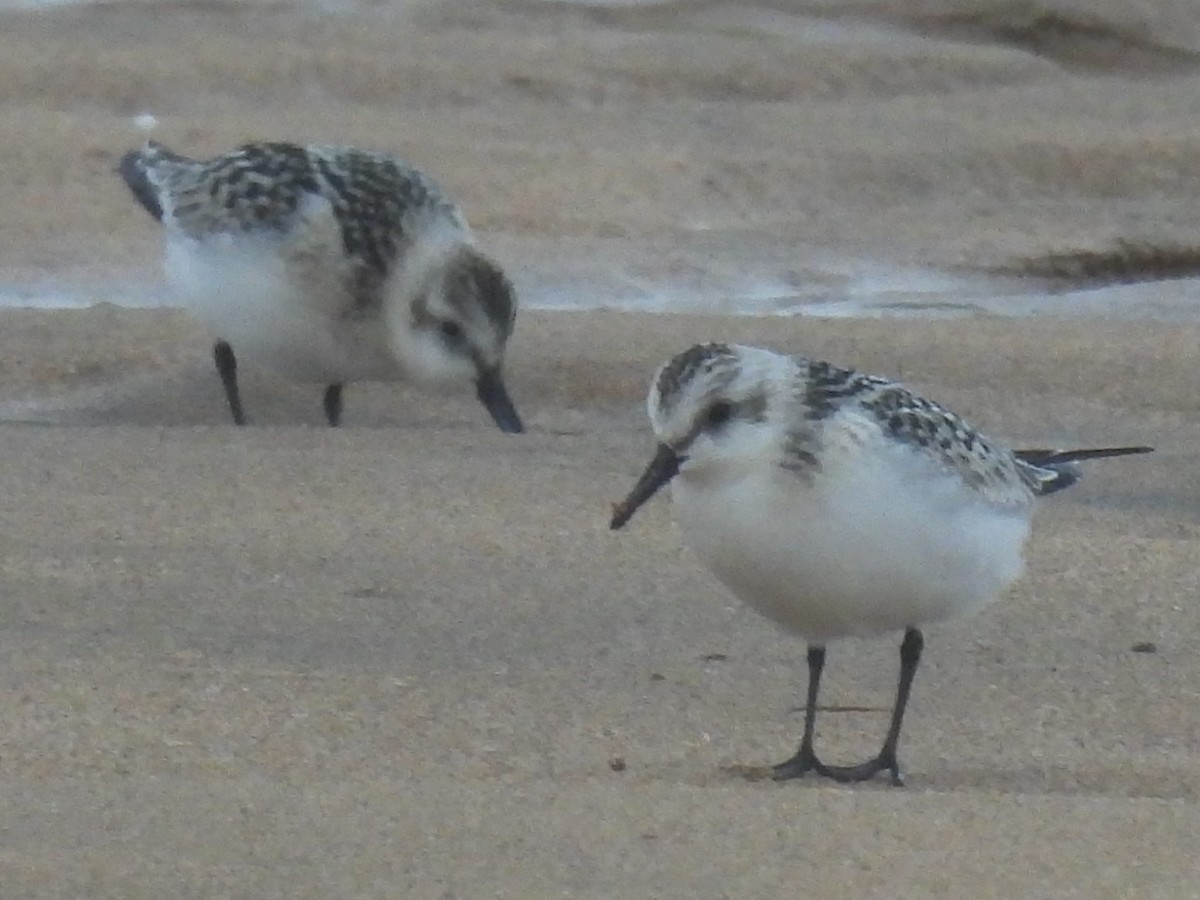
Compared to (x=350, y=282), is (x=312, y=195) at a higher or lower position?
higher

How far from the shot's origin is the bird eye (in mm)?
3916

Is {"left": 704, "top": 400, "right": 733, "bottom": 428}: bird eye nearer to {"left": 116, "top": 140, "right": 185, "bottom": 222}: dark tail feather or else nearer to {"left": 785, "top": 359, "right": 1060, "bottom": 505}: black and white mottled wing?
{"left": 785, "top": 359, "right": 1060, "bottom": 505}: black and white mottled wing

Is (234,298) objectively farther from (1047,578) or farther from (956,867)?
(956,867)

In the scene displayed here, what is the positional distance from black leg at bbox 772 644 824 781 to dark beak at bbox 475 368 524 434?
7.49 feet

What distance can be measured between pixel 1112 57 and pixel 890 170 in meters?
2.14

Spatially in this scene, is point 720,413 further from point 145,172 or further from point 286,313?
point 145,172

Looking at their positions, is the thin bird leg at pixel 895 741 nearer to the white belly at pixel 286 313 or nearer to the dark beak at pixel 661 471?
the dark beak at pixel 661 471

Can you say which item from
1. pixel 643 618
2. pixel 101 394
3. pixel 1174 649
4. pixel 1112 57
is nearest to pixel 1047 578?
pixel 1174 649

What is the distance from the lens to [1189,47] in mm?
11250

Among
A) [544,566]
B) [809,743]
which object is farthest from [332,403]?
[809,743]

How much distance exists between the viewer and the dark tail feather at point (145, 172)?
7086 mm

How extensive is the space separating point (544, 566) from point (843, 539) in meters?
1.40

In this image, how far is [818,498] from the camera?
3.83 m

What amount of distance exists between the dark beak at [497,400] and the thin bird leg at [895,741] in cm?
230
